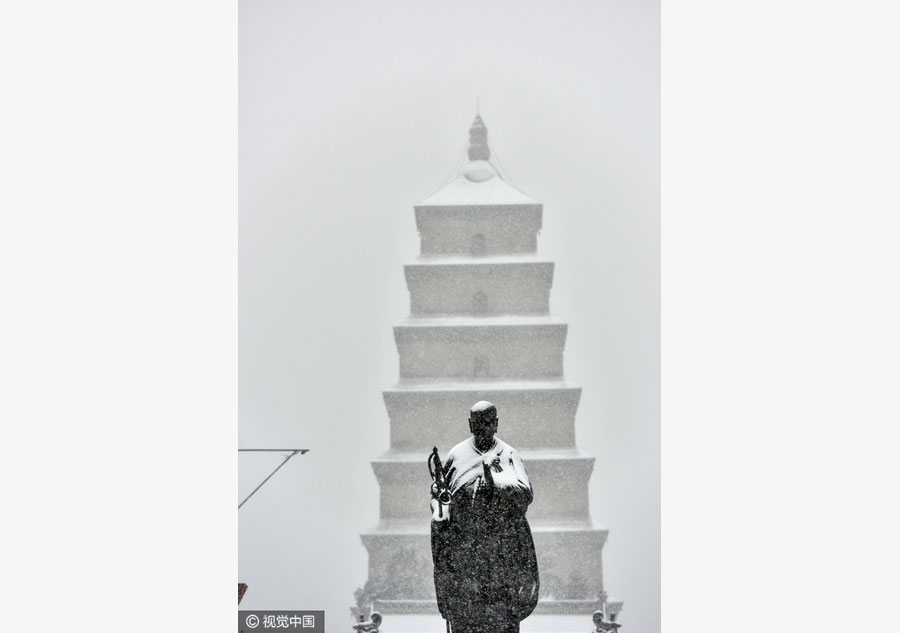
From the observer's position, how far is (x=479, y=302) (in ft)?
22.0

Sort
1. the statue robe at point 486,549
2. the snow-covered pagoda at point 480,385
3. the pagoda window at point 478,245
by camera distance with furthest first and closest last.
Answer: the pagoda window at point 478,245, the snow-covered pagoda at point 480,385, the statue robe at point 486,549

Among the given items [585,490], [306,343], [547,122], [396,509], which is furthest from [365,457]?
[547,122]

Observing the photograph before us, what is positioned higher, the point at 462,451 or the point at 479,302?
the point at 479,302

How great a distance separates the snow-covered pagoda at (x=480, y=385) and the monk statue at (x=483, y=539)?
69.5 inches

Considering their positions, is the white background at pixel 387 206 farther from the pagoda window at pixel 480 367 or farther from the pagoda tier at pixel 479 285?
the pagoda window at pixel 480 367

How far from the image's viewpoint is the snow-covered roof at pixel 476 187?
668cm

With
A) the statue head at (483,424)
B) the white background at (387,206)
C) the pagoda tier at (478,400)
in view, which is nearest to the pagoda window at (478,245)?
the white background at (387,206)

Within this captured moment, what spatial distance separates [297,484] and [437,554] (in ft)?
6.93

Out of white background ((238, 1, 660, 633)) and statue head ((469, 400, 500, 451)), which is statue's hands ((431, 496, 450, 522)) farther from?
white background ((238, 1, 660, 633))

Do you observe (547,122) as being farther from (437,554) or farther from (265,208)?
(437,554)

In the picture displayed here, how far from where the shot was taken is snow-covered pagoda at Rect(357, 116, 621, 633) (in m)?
6.48

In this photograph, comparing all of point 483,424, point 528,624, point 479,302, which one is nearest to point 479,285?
point 479,302

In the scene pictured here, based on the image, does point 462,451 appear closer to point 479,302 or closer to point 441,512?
point 441,512

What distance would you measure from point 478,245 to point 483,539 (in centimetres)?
261
